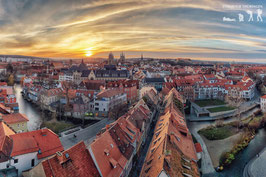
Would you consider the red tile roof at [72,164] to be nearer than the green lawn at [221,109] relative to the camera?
Yes

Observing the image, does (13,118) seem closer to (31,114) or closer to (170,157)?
(31,114)

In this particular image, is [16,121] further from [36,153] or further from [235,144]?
[235,144]

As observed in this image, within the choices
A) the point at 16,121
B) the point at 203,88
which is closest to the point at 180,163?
the point at 16,121

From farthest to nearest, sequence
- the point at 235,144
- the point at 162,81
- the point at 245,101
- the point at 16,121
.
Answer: the point at 162,81
the point at 245,101
the point at 235,144
the point at 16,121

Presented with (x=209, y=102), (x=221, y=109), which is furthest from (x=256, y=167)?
(x=209, y=102)

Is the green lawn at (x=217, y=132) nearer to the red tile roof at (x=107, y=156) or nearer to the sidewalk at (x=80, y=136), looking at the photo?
the sidewalk at (x=80, y=136)

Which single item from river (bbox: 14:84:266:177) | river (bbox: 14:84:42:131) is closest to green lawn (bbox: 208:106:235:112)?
river (bbox: 14:84:266:177)

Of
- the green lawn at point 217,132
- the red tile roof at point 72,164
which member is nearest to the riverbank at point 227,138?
the green lawn at point 217,132
